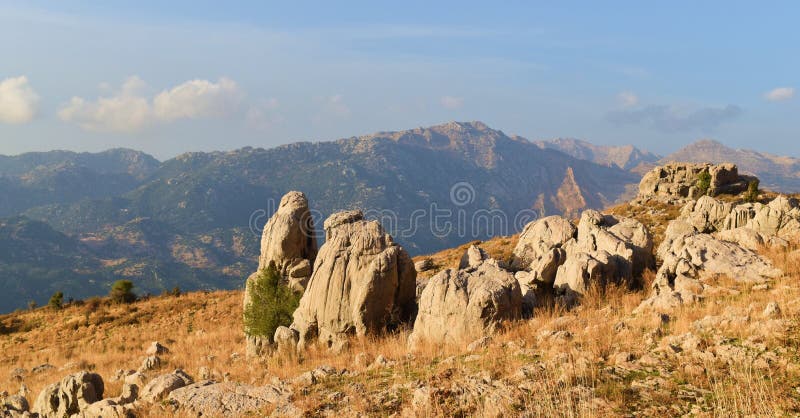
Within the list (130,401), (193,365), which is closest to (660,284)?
(130,401)

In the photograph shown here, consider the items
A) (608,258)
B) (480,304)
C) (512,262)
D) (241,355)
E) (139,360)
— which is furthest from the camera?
(512,262)

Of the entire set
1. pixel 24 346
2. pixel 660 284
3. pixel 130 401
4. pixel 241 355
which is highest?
pixel 660 284

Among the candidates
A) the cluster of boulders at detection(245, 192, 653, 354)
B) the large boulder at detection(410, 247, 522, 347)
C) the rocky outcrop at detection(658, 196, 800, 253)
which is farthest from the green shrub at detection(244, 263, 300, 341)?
the rocky outcrop at detection(658, 196, 800, 253)

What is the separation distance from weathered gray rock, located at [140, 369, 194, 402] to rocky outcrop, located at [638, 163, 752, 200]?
248 ft

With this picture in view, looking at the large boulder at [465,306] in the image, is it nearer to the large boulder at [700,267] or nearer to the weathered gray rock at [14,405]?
the large boulder at [700,267]

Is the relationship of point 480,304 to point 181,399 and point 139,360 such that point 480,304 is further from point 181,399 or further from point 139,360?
point 139,360

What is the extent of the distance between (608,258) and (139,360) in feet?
76.4

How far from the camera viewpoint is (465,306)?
17188 millimetres

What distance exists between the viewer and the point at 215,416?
11.3 m

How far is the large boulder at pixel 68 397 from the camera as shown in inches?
573

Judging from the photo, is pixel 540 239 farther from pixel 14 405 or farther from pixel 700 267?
pixel 14 405

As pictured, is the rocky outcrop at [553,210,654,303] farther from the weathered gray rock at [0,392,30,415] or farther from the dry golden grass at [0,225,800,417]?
the weathered gray rock at [0,392,30,415]

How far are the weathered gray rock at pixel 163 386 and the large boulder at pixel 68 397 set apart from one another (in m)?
2.43

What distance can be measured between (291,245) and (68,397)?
12.9 m
